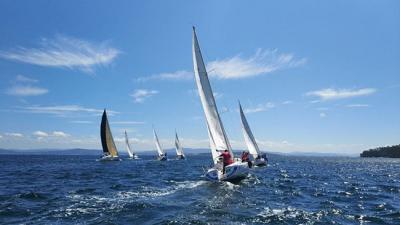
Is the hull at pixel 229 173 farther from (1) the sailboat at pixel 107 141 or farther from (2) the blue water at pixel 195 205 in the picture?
(1) the sailboat at pixel 107 141

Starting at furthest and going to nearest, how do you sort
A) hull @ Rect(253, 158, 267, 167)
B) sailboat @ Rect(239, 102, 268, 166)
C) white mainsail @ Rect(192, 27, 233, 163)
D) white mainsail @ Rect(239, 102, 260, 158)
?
white mainsail @ Rect(239, 102, 260, 158) < sailboat @ Rect(239, 102, 268, 166) < hull @ Rect(253, 158, 267, 167) < white mainsail @ Rect(192, 27, 233, 163)

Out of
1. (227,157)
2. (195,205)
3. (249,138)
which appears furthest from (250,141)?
(195,205)

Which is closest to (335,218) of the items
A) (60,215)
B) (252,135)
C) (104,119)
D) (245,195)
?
(245,195)

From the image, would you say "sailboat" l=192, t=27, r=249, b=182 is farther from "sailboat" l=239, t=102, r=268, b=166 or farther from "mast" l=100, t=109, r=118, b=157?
"mast" l=100, t=109, r=118, b=157

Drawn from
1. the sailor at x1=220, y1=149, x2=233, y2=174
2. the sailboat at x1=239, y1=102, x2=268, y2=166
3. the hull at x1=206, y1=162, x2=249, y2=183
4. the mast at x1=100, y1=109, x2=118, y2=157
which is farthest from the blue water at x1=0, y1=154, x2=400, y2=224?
the mast at x1=100, y1=109, x2=118, y2=157

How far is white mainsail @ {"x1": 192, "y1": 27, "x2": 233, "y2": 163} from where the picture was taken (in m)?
35.8

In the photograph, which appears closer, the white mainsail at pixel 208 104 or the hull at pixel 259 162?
the white mainsail at pixel 208 104

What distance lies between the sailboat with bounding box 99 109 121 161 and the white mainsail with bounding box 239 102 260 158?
32.4 meters

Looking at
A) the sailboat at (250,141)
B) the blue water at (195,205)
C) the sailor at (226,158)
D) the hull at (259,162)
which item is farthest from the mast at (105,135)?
the sailor at (226,158)

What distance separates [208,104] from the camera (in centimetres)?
3625

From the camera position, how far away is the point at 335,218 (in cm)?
2088

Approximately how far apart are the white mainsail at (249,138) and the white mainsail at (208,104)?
38239 mm

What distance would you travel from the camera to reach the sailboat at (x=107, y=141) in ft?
299

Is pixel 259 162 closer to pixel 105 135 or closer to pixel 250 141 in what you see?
pixel 250 141
